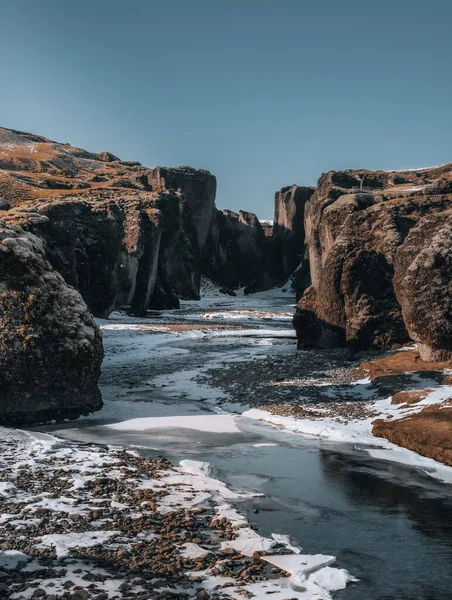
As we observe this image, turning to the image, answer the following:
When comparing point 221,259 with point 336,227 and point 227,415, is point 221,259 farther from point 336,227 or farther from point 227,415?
point 227,415

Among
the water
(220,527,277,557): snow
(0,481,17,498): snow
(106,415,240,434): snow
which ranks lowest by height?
(106,415,240,434): snow

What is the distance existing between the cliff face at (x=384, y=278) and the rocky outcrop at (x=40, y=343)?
16.7 m

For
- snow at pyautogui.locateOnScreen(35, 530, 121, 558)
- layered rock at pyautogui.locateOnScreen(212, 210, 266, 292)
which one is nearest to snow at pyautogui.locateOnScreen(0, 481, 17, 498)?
snow at pyautogui.locateOnScreen(35, 530, 121, 558)

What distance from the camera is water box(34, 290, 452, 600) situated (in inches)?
381

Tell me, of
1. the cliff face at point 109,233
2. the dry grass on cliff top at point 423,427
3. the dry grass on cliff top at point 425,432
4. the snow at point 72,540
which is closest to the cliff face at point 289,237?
the cliff face at point 109,233

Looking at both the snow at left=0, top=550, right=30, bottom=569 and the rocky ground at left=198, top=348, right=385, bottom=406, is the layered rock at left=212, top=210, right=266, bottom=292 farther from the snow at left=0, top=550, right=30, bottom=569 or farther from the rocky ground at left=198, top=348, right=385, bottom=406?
the snow at left=0, top=550, right=30, bottom=569

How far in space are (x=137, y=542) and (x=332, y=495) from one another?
17.8ft

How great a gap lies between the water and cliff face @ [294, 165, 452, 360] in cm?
1225

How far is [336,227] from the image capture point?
156 feet

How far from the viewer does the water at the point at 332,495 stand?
9.69 m

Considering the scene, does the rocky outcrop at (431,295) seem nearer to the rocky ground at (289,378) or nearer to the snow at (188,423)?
the rocky ground at (289,378)

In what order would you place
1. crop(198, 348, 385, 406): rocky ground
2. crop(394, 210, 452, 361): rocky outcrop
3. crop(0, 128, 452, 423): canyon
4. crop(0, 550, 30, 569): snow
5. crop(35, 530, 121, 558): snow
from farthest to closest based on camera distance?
crop(394, 210, 452, 361): rocky outcrop, crop(198, 348, 385, 406): rocky ground, crop(0, 128, 452, 423): canyon, crop(35, 530, 121, 558): snow, crop(0, 550, 30, 569): snow

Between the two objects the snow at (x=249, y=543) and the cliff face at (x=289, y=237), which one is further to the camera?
the cliff face at (x=289, y=237)

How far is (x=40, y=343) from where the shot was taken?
71.5 feet
